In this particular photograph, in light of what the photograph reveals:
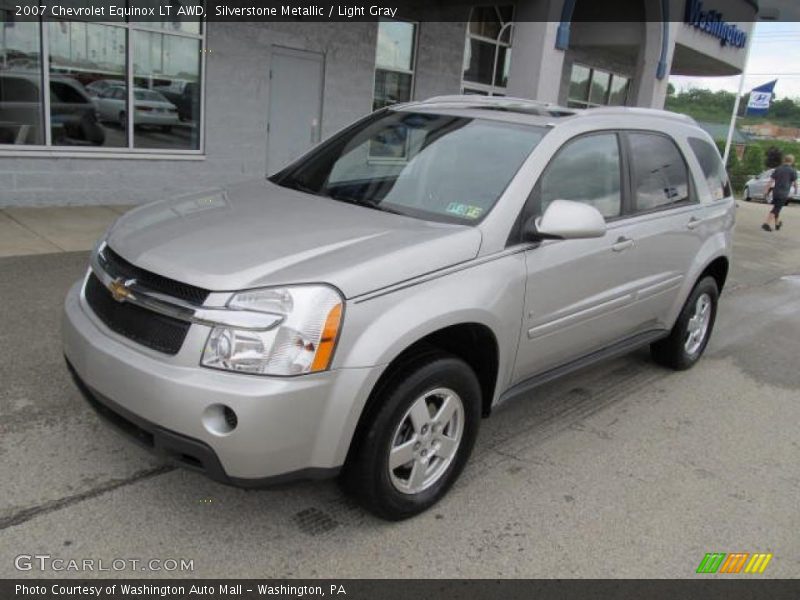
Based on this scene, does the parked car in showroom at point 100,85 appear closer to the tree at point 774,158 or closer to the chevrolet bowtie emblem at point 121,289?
the chevrolet bowtie emblem at point 121,289

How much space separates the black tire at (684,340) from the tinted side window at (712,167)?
67 centimetres

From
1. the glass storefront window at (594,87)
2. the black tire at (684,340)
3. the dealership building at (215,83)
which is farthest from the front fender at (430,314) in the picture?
the glass storefront window at (594,87)

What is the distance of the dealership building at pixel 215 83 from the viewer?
868 centimetres

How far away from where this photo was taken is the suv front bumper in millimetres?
2594

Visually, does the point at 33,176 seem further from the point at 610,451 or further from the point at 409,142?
the point at 610,451

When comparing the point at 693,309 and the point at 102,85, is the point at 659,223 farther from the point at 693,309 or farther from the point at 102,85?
the point at 102,85

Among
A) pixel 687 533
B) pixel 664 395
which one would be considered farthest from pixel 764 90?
pixel 687 533

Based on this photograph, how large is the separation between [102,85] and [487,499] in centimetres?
800

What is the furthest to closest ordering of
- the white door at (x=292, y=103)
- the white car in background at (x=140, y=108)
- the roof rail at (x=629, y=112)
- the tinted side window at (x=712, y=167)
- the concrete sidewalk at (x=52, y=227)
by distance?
1. the white door at (x=292, y=103)
2. the white car in background at (x=140, y=108)
3. the concrete sidewalk at (x=52, y=227)
4. the tinted side window at (x=712, y=167)
5. the roof rail at (x=629, y=112)

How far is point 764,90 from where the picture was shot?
28.8 meters

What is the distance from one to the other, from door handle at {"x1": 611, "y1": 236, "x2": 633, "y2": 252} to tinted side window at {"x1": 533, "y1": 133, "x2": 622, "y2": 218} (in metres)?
0.15

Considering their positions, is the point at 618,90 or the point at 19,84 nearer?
the point at 19,84

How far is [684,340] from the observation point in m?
5.36

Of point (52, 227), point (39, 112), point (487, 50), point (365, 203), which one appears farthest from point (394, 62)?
point (365, 203)
